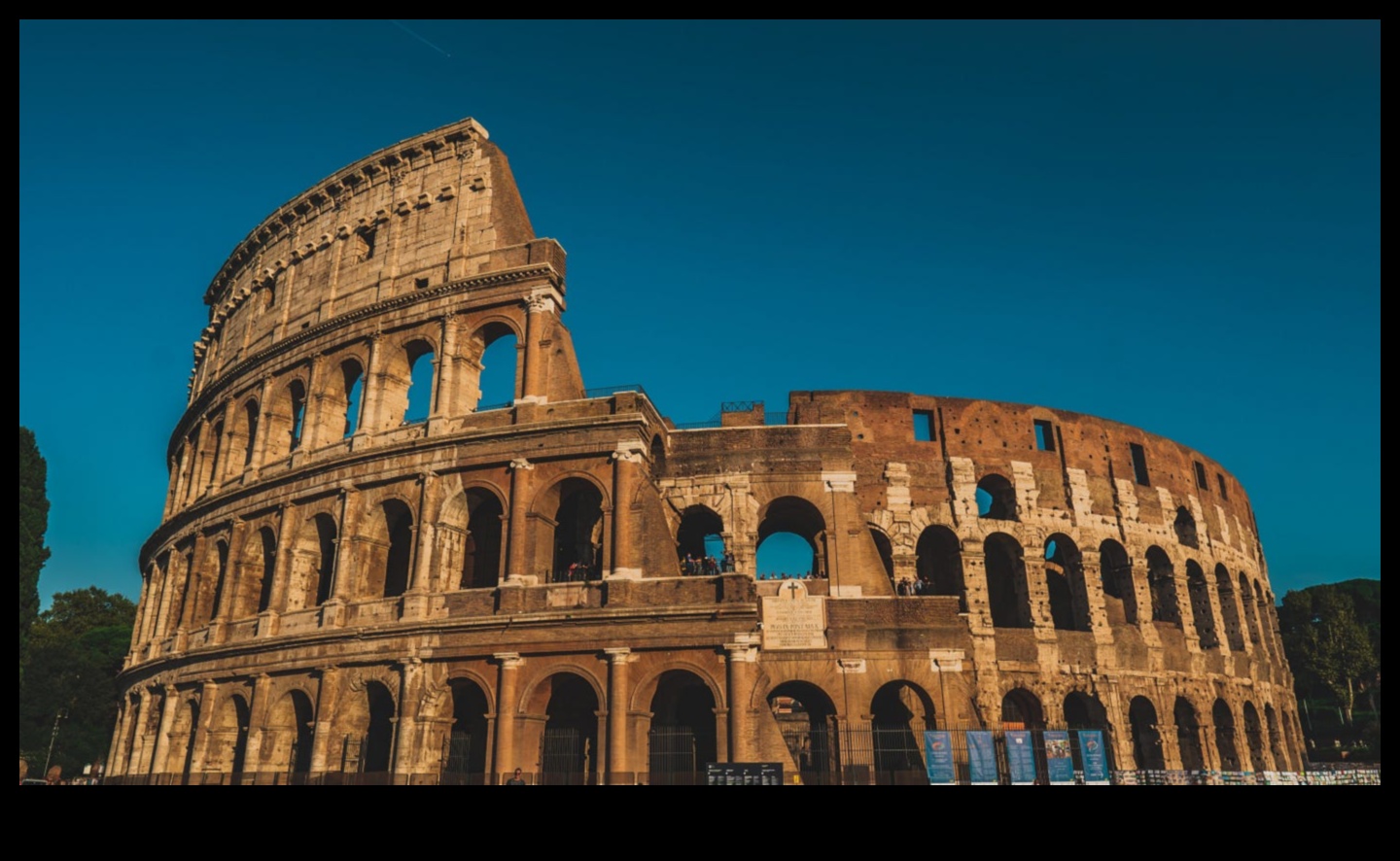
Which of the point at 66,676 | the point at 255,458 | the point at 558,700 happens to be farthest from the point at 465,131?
the point at 66,676

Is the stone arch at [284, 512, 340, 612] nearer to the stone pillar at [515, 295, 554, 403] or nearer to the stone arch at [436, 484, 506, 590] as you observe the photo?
the stone arch at [436, 484, 506, 590]

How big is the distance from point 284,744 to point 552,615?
312 inches

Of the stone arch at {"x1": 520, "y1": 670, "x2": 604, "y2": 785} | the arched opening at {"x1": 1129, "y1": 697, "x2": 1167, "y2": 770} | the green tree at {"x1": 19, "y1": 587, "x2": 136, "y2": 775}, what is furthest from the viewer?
the green tree at {"x1": 19, "y1": 587, "x2": 136, "y2": 775}

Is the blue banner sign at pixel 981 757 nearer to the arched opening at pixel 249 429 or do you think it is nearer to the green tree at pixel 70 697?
the arched opening at pixel 249 429

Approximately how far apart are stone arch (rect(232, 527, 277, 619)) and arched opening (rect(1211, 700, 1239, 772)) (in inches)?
1052

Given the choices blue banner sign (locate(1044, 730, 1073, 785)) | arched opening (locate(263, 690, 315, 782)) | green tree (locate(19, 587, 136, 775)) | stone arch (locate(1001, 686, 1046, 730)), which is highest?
green tree (locate(19, 587, 136, 775))

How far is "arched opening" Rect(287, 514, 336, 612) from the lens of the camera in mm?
22953

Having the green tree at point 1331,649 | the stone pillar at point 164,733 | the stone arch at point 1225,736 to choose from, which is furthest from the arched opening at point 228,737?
the green tree at point 1331,649

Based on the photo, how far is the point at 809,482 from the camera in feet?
73.6

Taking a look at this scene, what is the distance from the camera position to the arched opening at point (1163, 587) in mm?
27984

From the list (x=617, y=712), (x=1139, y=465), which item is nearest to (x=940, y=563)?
(x=1139, y=465)

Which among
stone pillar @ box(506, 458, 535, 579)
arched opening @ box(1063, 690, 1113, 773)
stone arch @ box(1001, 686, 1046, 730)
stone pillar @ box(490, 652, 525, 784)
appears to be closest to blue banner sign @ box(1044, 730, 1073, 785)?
stone arch @ box(1001, 686, 1046, 730)

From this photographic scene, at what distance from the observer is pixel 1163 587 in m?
28.4

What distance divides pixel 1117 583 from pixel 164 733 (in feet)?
86.5
